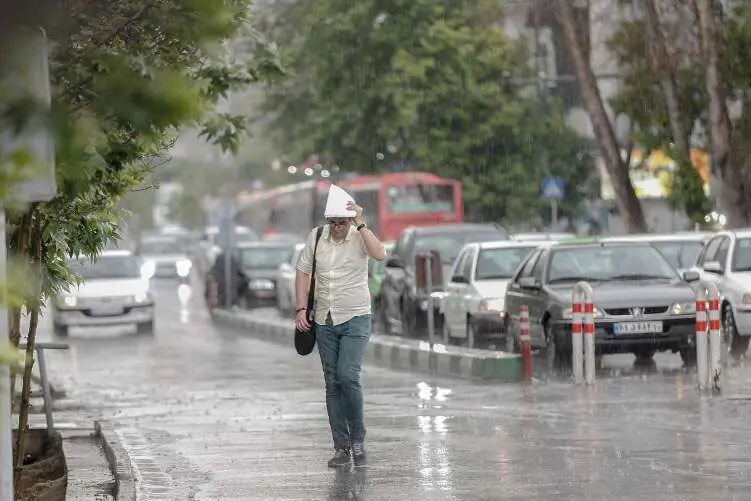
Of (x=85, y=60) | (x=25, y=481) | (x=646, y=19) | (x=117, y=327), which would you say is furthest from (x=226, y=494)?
(x=117, y=327)

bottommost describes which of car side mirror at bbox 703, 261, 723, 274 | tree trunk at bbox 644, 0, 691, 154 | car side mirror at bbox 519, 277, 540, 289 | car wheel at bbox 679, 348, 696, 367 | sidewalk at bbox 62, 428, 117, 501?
sidewalk at bbox 62, 428, 117, 501

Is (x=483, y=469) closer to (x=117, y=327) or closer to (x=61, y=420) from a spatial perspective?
(x=61, y=420)

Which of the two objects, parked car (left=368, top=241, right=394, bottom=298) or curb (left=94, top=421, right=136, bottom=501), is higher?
parked car (left=368, top=241, right=394, bottom=298)

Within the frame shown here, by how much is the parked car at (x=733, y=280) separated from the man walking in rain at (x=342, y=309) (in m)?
10.6

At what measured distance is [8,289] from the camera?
9.64 feet

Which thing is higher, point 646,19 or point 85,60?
point 646,19

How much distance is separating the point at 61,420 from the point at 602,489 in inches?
269

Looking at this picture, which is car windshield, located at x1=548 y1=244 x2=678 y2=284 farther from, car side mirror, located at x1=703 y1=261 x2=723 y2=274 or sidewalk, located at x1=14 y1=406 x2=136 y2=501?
sidewalk, located at x1=14 y1=406 x2=136 y2=501

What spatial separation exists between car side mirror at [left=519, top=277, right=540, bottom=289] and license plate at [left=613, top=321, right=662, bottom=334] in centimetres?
166

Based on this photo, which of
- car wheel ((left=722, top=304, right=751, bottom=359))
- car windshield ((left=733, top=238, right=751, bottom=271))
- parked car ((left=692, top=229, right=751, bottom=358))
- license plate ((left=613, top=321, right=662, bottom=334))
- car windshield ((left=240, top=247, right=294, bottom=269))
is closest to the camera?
license plate ((left=613, top=321, right=662, bottom=334))

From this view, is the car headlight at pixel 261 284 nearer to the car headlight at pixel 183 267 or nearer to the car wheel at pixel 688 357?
the car wheel at pixel 688 357

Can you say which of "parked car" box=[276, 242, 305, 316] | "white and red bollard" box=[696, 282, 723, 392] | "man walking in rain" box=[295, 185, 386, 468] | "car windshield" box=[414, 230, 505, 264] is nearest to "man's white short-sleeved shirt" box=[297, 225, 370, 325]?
"man walking in rain" box=[295, 185, 386, 468]

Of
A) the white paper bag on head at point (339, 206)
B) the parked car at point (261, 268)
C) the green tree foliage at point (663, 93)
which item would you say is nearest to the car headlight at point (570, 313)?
the white paper bag on head at point (339, 206)

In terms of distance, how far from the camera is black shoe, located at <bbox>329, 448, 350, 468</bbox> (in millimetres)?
11266
